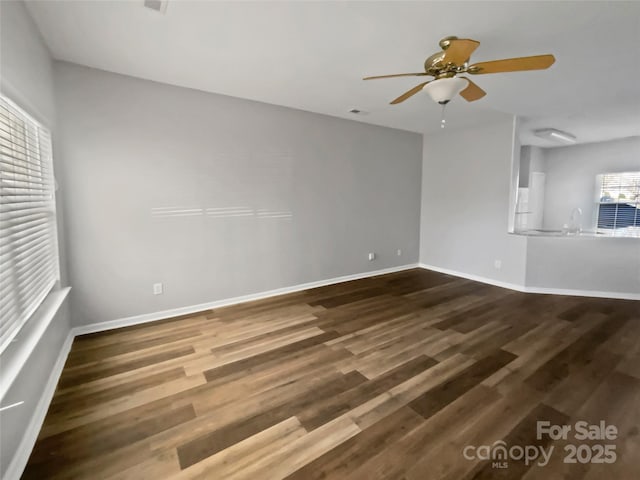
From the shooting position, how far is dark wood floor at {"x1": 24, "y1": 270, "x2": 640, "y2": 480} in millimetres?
1526

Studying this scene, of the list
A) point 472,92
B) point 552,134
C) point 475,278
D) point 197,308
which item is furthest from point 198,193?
point 552,134

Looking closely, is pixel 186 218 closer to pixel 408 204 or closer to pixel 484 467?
pixel 484 467

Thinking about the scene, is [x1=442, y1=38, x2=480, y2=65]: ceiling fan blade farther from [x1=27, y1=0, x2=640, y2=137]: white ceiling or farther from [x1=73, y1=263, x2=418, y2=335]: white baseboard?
[x1=73, y1=263, x2=418, y2=335]: white baseboard

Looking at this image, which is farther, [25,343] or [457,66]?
[457,66]

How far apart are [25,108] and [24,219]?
75cm

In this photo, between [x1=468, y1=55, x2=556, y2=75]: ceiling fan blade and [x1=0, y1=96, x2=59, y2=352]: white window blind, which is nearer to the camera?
[x1=0, y1=96, x2=59, y2=352]: white window blind

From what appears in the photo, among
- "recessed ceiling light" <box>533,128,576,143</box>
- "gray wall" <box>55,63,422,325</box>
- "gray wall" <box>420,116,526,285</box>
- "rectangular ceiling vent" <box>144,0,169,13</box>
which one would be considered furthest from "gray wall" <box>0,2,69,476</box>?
"recessed ceiling light" <box>533,128,576,143</box>

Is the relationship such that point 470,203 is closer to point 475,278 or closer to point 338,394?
point 475,278

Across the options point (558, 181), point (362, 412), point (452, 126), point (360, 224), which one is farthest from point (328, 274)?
point (558, 181)

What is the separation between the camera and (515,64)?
198cm

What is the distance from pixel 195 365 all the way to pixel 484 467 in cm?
212

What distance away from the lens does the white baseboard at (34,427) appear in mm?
1415

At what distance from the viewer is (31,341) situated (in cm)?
171

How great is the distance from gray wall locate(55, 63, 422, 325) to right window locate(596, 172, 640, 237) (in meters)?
5.40
